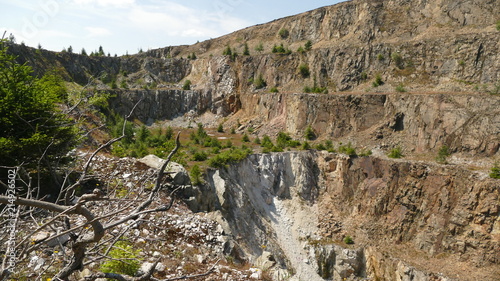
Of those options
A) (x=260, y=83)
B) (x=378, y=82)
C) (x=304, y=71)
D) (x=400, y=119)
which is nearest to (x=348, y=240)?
(x=400, y=119)

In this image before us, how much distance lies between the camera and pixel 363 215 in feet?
80.9

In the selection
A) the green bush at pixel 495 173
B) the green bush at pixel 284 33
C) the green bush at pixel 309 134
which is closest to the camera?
the green bush at pixel 495 173

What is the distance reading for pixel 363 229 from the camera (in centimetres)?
2369

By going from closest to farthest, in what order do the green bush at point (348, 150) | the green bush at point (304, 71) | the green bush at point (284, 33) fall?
the green bush at point (348, 150)
the green bush at point (304, 71)
the green bush at point (284, 33)

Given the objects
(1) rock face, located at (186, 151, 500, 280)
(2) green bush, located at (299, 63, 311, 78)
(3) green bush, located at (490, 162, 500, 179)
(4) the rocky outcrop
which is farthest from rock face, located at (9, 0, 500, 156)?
(1) rock face, located at (186, 151, 500, 280)

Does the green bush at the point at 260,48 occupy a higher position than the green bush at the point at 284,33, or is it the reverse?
the green bush at the point at 284,33

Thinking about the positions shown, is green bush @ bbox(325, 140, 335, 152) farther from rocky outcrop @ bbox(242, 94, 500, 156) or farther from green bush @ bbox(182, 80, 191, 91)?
green bush @ bbox(182, 80, 191, 91)

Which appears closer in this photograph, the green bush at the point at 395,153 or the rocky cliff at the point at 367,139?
the rocky cliff at the point at 367,139

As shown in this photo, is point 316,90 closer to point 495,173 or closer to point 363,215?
point 363,215

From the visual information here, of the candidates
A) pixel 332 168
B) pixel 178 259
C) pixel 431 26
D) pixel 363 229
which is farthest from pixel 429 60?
pixel 178 259

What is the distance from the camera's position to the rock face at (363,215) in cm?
1970

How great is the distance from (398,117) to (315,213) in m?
12.4

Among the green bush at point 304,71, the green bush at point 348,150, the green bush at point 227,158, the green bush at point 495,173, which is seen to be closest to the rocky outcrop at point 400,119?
the green bush at point 348,150

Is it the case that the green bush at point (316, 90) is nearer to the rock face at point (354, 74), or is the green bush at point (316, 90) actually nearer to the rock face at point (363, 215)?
the rock face at point (354, 74)
